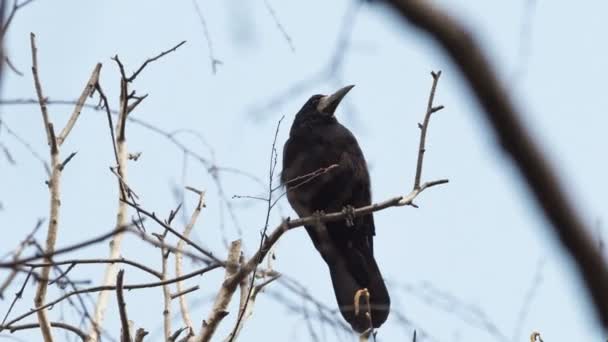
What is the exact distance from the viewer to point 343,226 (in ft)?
18.9

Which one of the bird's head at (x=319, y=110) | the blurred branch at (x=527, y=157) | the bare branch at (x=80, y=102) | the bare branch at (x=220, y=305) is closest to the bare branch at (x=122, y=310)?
the bare branch at (x=220, y=305)

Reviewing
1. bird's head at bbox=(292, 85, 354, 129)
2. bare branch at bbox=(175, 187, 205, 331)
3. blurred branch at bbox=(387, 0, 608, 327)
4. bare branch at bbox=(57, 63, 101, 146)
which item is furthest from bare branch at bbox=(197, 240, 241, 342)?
bird's head at bbox=(292, 85, 354, 129)

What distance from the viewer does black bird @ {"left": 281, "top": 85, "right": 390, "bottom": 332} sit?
5.62 m

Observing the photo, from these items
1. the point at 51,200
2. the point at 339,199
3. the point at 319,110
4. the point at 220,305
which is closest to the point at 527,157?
the point at 220,305

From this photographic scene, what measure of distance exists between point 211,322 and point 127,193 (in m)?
0.82

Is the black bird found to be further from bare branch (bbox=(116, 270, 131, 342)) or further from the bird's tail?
bare branch (bbox=(116, 270, 131, 342))

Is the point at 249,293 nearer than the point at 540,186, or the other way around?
the point at 540,186

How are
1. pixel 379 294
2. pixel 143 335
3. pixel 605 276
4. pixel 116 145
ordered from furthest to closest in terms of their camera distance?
1. pixel 379 294
2. pixel 116 145
3. pixel 143 335
4. pixel 605 276

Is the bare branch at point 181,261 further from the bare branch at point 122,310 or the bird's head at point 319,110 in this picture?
the bird's head at point 319,110

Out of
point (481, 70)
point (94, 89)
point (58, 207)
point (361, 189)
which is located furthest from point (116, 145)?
point (481, 70)

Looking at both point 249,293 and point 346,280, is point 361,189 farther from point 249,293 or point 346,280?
point 249,293

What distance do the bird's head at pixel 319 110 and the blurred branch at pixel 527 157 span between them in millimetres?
5317

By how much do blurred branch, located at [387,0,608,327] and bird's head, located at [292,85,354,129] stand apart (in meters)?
5.32

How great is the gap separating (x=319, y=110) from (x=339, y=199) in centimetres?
93
